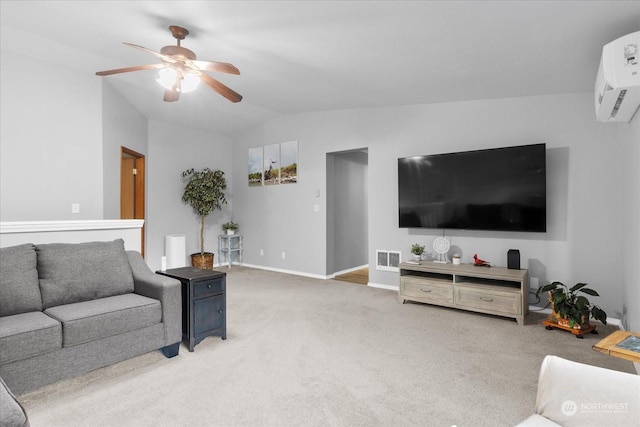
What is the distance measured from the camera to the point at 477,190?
13.1 ft

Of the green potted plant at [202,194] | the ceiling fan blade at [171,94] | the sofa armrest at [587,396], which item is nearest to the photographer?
the sofa armrest at [587,396]

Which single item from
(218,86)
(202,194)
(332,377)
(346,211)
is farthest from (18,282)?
(346,211)

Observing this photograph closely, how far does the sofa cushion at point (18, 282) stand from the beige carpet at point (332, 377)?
0.57 m

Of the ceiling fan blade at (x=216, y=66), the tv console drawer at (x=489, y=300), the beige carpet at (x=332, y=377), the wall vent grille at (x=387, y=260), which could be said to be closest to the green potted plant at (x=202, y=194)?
the beige carpet at (x=332, y=377)

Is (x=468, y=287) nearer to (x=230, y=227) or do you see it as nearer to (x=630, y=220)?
(x=630, y=220)

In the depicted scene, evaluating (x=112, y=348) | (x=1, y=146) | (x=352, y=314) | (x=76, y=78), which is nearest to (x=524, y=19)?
(x=352, y=314)

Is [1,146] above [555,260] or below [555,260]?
above

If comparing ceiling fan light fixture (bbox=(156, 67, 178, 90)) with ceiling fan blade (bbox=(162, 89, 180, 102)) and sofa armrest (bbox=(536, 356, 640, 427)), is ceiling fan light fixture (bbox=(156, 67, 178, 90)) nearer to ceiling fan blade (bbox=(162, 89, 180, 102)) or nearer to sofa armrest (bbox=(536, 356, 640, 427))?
ceiling fan blade (bbox=(162, 89, 180, 102))

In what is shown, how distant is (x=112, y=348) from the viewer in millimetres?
2357

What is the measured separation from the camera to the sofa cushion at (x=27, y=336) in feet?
6.37

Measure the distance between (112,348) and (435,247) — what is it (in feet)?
11.6

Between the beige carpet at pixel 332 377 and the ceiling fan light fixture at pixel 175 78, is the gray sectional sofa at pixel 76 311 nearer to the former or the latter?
the beige carpet at pixel 332 377

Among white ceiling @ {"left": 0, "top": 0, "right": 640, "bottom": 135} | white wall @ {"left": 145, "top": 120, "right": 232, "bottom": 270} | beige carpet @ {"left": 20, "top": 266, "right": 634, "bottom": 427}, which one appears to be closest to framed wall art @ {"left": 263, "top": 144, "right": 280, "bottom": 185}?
white wall @ {"left": 145, "top": 120, "right": 232, "bottom": 270}

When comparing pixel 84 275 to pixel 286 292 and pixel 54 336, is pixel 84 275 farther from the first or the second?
pixel 286 292
